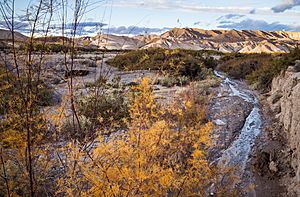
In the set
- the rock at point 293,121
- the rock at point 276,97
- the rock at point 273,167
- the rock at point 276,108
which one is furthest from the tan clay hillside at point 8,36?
the rock at point 276,97

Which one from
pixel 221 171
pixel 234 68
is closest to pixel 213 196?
pixel 221 171

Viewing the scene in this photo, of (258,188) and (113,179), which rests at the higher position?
(113,179)

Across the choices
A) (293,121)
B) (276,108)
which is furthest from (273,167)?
(276,108)

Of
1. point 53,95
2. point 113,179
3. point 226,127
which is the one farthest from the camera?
point 53,95

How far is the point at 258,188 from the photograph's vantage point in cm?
643

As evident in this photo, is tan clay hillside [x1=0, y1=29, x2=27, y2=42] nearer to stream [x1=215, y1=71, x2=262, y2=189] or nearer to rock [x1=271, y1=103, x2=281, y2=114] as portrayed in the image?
stream [x1=215, y1=71, x2=262, y2=189]

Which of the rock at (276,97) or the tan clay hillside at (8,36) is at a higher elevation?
the tan clay hillside at (8,36)

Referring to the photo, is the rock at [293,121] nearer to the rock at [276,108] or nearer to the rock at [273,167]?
the rock at [276,108]

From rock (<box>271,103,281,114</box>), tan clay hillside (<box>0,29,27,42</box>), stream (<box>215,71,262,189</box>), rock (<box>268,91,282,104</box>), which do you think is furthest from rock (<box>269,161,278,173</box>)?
tan clay hillside (<box>0,29,27,42</box>)

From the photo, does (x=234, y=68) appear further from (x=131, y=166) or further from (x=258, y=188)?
(x=131, y=166)

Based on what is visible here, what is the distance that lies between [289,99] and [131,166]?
633 centimetres

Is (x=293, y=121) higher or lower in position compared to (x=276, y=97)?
higher

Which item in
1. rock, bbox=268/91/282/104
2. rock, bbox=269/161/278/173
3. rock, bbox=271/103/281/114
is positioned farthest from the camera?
rock, bbox=268/91/282/104

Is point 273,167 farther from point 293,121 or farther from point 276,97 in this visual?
point 276,97
